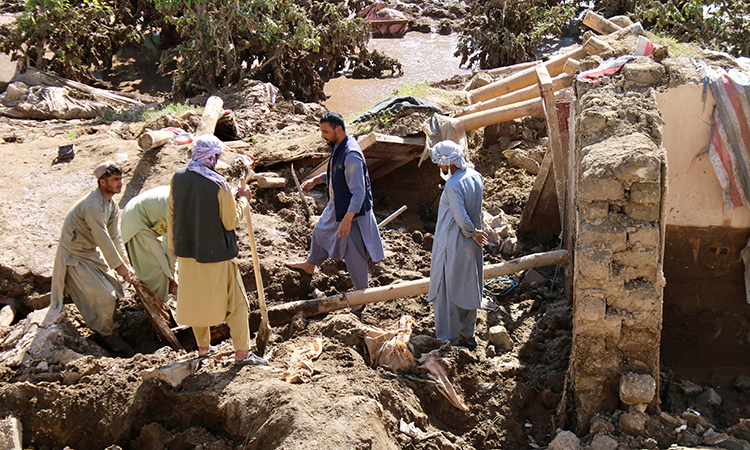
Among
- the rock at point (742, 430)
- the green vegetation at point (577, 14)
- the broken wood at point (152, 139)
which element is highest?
the green vegetation at point (577, 14)

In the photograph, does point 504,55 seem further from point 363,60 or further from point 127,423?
point 127,423

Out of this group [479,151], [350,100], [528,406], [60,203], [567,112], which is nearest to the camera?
[528,406]

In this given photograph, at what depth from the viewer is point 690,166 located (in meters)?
5.23

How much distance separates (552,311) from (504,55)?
9976 millimetres

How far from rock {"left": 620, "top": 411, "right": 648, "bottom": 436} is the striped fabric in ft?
7.64

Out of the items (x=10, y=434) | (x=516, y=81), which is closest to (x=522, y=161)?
(x=516, y=81)

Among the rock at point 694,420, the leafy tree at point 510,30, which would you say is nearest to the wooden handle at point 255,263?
the rock at point 694,420

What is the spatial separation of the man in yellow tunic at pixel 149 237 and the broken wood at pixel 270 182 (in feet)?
6.65

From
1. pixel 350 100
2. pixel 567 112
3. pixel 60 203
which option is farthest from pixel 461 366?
pixel 350 100

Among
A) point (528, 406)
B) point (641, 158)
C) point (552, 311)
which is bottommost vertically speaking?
point (528, 406)

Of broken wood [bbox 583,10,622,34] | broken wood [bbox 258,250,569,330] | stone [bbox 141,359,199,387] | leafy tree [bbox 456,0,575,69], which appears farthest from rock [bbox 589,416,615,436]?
leafy tree [bbox 456,0,575,69]

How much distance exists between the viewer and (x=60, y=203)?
726 centimetres

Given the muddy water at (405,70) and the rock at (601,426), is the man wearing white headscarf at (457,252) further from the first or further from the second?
the muddy water at (405,70)

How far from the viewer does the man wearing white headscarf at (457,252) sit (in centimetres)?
470
